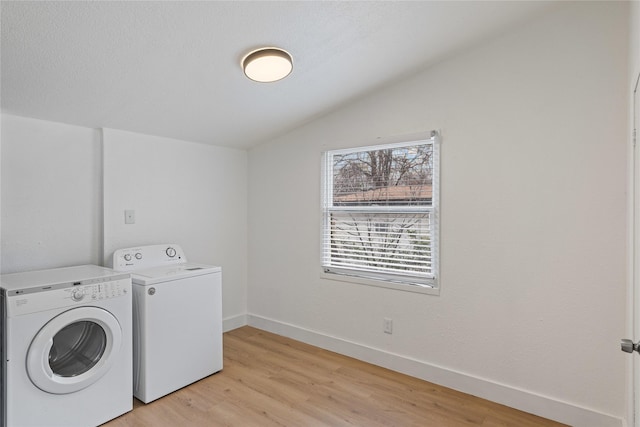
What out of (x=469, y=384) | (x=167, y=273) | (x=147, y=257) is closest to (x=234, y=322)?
(x=147, y=257)

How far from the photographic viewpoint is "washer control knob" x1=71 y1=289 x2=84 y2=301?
194cm

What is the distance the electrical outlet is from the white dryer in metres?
1.31

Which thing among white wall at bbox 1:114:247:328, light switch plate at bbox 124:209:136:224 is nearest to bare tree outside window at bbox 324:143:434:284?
white wall at bbox 1:114:247:328

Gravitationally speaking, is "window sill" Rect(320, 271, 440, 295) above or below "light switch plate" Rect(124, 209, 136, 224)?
below

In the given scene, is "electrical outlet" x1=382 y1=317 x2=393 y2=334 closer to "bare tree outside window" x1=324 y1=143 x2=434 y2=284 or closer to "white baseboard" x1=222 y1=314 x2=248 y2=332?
"bare tree outside window" x1=324 y1=143 x2=434 y2=284

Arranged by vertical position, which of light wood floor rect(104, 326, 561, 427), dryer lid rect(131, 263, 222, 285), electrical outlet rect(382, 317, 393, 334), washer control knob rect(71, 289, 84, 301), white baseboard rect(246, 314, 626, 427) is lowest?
light wood floor rect(104, 326, 561, 427)

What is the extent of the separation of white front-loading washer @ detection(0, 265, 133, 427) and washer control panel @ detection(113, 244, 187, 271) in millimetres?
270

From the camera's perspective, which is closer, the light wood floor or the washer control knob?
the washer control knob

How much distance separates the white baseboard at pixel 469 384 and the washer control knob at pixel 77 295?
6.22 feet

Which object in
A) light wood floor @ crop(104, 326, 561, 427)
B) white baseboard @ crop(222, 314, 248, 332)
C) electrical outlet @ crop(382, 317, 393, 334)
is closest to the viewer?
light wood floor @ crop(104, 326, 561, 427)

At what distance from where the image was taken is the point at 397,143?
8.98 feet

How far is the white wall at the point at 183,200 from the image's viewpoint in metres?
2.76

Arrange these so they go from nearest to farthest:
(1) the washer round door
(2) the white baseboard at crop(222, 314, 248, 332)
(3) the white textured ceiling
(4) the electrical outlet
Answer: (3) the white textured ceiling < (1) the washer round door < (4) the electrical outlet < (2) the white baseboard at crop(222, 314, 248, 332)

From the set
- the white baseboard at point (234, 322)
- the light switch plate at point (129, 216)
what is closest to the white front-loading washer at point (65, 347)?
the light switch plate at point (129, 216)
